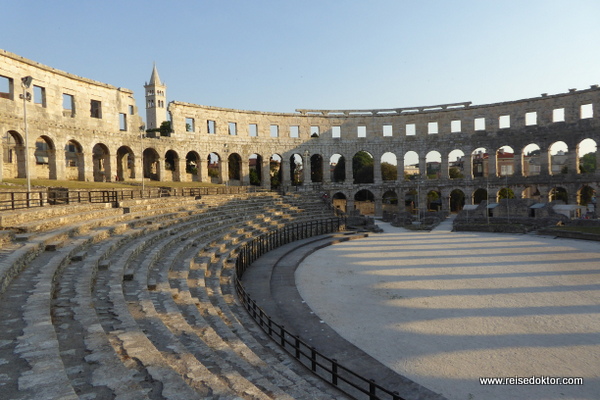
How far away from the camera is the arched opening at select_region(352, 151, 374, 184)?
2344 inches

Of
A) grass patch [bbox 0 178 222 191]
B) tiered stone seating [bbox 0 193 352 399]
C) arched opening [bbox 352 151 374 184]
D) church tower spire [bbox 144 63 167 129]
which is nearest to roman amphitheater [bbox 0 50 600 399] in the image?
tiered stone seating [bbox 0 193 352 399]

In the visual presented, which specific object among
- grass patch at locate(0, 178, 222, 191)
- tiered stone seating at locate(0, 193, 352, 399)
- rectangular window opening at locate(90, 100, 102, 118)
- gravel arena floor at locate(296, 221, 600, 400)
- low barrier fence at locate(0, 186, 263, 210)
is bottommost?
gravel arena floor at locate(296, 221, 600, 400)

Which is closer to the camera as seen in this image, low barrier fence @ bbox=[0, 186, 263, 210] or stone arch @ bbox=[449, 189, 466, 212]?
low barrier fence @ bbox=[0, 186, 263, 210]

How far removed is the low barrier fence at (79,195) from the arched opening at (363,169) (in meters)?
27.8

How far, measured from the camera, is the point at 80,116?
29.5 m

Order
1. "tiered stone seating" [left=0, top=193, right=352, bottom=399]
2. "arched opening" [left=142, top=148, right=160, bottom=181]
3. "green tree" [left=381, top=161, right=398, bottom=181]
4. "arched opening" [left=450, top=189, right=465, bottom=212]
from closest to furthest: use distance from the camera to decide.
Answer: "tiered stone seating" [left=0, top=193, right=352, bottom=399]
"arched opening" [left=142, top=148, right=160, bottom=181]
"arched opening" [left=450, top=189, right=465, bottom=212]
"green tree" [left=381, top=161, right=398, bottom=181]

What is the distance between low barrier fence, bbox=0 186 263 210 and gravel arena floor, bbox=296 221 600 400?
936 cm

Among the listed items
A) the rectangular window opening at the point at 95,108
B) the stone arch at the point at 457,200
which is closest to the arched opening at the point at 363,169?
the stone arch at the point at 457,200

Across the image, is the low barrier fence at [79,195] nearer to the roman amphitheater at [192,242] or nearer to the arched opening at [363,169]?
the roman amphitheater at [192,242]

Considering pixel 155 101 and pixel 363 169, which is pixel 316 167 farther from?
pixel 155 101

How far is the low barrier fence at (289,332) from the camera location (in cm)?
661

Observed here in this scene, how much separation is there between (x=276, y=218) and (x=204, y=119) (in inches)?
713

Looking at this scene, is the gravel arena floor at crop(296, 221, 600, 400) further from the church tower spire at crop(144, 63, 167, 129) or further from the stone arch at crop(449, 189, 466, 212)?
the church tower spire at crop(144, 63, 167, 129)

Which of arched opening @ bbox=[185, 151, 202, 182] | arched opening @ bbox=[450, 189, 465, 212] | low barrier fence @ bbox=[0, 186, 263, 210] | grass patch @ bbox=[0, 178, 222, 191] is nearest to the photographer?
low barrier fence @ bbox=[0, 186, 263, 210]
